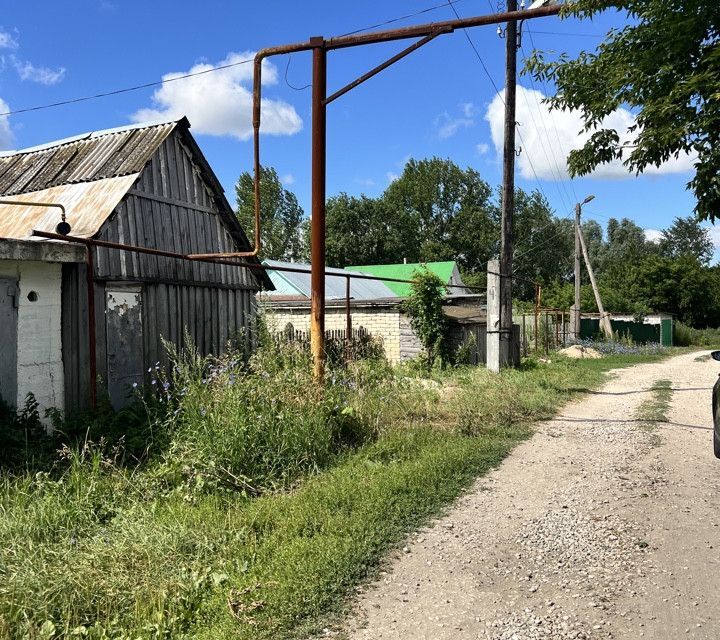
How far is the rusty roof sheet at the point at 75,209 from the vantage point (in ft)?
29.2

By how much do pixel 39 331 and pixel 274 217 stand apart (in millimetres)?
42924

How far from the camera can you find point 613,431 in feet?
27.1

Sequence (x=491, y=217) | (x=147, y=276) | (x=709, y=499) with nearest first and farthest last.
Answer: (x=709, y=499), (x=147, y=276), (x=491, y=217)

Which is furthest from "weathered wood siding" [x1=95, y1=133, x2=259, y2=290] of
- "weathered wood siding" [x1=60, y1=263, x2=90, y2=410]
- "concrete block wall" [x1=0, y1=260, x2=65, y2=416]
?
"concrete block wall" [x1=0, y1=260, x2=65, y2=416]

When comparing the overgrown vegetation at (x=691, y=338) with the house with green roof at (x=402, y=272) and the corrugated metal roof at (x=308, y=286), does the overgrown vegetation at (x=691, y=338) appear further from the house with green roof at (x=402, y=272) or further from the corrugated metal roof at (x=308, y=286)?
the corrugated metal roof at (x=308, y=286)

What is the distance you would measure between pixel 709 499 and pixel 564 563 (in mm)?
2111

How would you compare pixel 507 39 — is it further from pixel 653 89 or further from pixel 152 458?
pixel 152 458

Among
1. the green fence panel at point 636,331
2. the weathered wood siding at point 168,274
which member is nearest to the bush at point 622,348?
the green fence panel at point 636,331

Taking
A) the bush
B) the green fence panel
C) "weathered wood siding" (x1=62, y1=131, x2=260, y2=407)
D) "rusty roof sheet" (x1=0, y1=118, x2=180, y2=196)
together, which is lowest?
the bush

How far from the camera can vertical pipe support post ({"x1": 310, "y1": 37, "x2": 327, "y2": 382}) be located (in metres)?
7.89

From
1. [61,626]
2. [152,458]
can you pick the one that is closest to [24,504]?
[152,458]

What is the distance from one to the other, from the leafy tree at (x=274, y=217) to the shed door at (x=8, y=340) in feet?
120

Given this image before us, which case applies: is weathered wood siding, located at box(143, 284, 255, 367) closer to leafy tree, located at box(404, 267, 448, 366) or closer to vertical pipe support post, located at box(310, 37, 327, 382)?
vertical pipe support post, located at box(310, 37, 327, 382)

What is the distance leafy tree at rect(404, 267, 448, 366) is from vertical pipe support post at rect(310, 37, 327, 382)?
821cm
